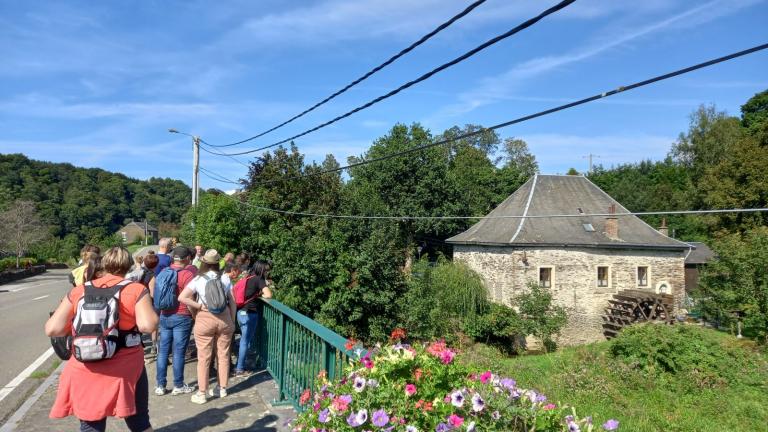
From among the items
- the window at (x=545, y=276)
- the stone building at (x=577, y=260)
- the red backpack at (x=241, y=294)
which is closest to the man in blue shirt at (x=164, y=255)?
the red backpack at (x=241, y=294)

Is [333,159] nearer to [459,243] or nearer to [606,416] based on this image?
[459,243]

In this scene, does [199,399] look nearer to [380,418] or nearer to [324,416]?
[324,416]

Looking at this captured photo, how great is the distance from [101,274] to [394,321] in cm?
1224

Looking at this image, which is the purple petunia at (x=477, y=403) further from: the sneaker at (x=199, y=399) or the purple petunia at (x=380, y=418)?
the sneaker at (x=199, y=399)

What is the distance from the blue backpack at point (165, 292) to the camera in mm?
5805

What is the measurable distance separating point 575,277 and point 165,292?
2802 centimetres

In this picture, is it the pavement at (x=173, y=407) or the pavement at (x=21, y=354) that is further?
the pavement at (x=21, y=354)

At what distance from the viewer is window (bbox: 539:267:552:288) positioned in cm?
3024

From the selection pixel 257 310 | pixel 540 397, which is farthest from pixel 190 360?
pixel 540 397

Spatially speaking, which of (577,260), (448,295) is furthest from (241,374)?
(577,260)

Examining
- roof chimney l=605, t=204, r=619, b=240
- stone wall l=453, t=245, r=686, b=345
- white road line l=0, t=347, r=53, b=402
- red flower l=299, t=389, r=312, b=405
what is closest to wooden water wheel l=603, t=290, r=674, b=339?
stone wall l=453, t=245, r=686, b=345

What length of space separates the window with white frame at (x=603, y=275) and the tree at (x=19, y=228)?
132 feet

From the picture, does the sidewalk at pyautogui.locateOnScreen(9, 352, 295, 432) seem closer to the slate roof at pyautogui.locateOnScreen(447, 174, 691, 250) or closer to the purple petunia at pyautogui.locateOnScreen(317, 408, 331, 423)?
the purple petunia at pyautogui.locateOnScreen(317, 408, 331, 423)

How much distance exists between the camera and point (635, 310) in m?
28.3
